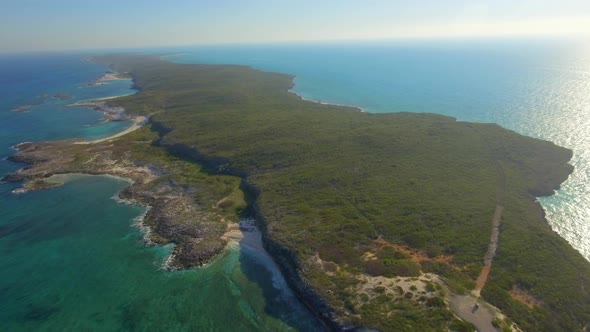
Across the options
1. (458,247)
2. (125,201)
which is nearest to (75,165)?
(125,201)

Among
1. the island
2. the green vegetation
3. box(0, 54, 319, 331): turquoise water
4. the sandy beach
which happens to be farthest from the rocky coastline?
the sandy beach

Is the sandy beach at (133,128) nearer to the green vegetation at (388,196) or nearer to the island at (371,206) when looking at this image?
the island at (371,206)

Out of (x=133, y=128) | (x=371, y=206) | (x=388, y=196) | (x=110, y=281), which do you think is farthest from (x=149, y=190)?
(x=133, y=128)

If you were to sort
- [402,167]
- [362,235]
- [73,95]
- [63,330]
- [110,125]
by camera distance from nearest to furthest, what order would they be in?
1. [63,330]
2. [362,235]
3. [402,167]
4. [110,125]
5. [73,95]

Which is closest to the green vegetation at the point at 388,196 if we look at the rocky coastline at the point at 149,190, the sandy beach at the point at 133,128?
the rocky coastline at the point at 149,190

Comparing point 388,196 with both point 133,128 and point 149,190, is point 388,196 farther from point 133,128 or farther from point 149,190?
point 133,128

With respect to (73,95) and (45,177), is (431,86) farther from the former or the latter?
(73,95)
